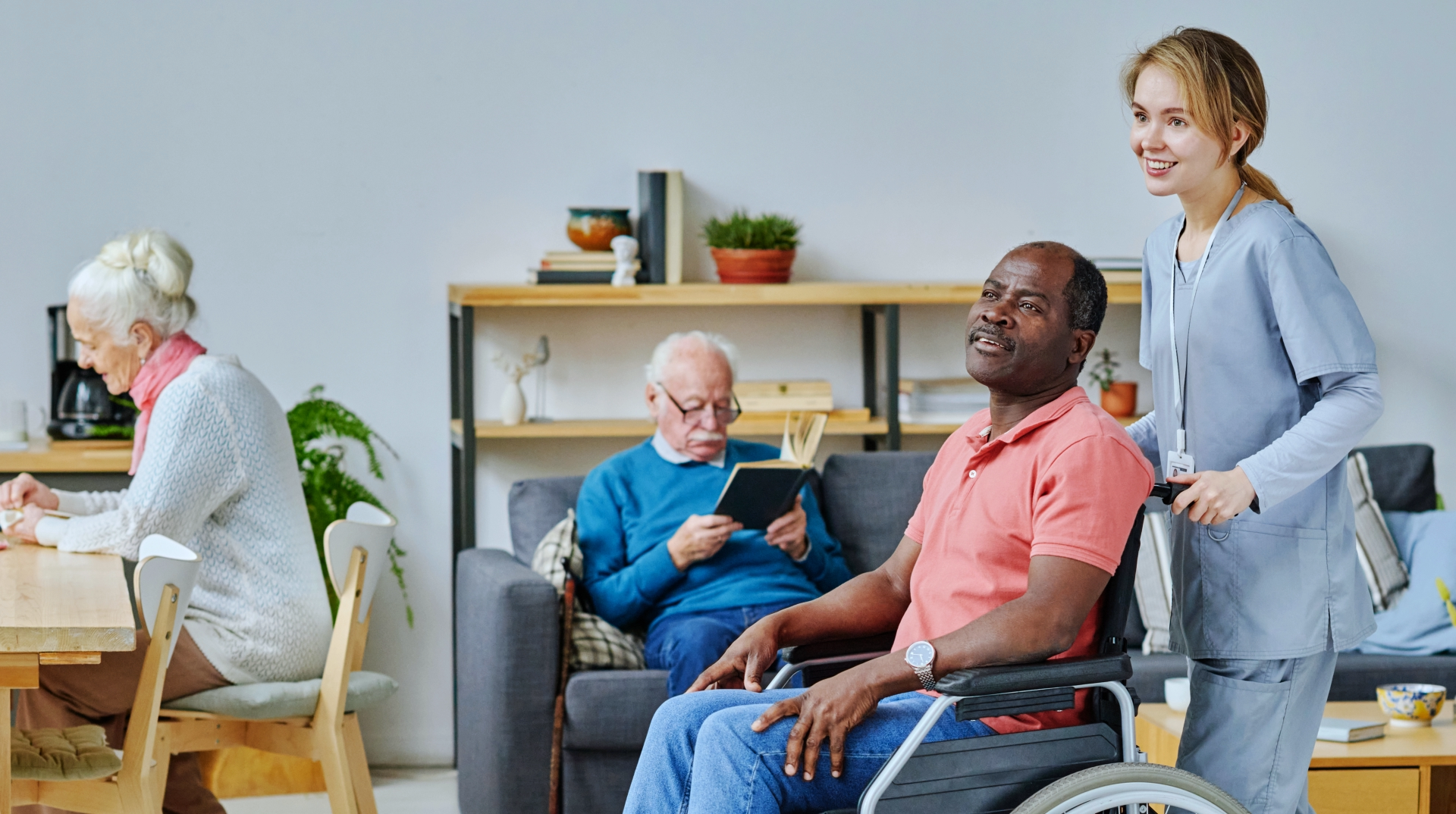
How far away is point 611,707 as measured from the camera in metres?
2.68

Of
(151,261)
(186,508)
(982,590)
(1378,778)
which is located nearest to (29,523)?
(186,508)

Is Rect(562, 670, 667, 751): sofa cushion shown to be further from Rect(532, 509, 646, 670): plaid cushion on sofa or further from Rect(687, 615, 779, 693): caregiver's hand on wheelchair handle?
Rect(687, 615, 779, 693): caregiver's hand on wheelchair handle

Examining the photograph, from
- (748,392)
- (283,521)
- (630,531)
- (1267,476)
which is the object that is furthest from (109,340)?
(1267,476)

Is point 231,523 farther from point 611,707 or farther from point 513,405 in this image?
point 513,405

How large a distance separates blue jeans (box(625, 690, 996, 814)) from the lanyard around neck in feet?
1.56

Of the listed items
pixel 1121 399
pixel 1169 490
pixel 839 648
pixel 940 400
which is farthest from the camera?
pixel 1121 399

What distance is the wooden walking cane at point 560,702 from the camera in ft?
8.86

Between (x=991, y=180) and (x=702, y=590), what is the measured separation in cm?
165

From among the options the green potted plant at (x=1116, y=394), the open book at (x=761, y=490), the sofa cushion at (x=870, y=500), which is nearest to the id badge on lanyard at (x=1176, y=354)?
the open book at (x=761, y=490)

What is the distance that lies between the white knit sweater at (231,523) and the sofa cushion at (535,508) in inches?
25.0

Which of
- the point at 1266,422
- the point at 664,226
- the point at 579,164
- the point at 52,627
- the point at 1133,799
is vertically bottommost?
the point at 1133,799

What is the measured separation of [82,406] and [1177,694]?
104 inches

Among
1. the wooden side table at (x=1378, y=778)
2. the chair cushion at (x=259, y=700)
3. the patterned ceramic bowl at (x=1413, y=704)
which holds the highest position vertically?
the chair cushion at (x=259, y=700)

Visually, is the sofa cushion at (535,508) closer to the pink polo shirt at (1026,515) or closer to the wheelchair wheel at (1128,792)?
the pink polo shirt at (1026,515)
